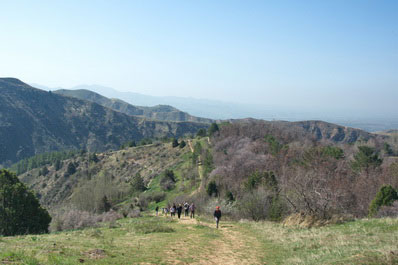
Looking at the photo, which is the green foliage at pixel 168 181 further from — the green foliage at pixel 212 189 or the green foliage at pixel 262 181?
the green foliage at pixel 262 181

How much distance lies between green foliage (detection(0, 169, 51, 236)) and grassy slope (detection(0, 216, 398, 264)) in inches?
387

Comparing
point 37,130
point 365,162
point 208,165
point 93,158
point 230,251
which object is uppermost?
point 365,162

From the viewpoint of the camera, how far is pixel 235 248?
1293 cm

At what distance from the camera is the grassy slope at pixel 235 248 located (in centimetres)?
848

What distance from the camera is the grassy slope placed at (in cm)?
848

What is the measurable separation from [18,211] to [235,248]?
1767 centimetres

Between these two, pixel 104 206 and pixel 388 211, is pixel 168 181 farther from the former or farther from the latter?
pixel 388 211

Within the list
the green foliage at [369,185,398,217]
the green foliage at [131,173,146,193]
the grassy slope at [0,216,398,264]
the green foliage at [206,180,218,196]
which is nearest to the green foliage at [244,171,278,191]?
the green foliage at [206,180,218,196]

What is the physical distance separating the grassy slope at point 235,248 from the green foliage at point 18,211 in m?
9.82

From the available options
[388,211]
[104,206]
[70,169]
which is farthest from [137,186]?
[388,211]

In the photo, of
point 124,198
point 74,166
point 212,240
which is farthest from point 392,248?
point 74,166

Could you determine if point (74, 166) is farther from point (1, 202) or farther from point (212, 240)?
point (212, 240)

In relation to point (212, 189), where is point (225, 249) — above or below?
above

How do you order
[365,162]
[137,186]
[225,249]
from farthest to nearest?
[137,186], [365,162], [225,249]
